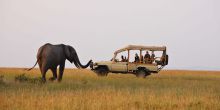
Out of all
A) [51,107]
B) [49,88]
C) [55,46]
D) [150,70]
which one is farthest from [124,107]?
[150,70]

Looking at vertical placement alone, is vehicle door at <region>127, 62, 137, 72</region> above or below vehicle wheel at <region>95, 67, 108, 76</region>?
above

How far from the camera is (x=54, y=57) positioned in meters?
21.6

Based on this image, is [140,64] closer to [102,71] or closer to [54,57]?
[102,71]

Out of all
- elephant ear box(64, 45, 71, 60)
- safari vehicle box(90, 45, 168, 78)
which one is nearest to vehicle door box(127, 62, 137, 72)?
safari vehicle box(90, 45, 168, 78)

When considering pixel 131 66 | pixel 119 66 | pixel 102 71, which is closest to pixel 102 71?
pixel 102 71

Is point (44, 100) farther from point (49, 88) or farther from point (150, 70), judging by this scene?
point (150, 70)

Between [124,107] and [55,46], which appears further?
[55,46]

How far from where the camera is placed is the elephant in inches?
843

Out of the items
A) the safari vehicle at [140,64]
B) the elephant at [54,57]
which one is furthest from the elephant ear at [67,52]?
the safari vehicle at [140,64]

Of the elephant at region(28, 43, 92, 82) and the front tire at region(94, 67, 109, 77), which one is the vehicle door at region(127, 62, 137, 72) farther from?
the elephant at region(28, 43, 92, 82)

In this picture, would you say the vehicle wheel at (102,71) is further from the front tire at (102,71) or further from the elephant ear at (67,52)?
the elephant ear at (67,52)

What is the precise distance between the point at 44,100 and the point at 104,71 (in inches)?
665

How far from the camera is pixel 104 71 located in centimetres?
2934

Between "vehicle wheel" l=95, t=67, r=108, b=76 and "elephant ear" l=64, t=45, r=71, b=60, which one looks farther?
"vehicle wheel" l=95, t=67, r=108, b=76
